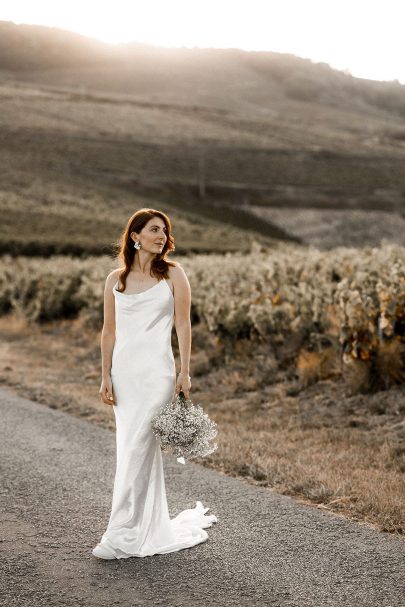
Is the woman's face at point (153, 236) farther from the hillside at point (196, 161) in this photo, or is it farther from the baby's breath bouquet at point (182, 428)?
the hillside at point (196, 161)

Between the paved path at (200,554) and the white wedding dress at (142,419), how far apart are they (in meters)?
0.17

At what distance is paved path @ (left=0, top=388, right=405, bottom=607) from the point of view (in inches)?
179

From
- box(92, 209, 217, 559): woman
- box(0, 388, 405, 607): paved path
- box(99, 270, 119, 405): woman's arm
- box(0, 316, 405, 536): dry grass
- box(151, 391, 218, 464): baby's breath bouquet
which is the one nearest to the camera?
box(0, 388, 405, 607): paved path

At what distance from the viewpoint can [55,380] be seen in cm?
1307

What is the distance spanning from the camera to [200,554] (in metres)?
5.25

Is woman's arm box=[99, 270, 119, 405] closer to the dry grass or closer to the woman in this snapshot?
the woman

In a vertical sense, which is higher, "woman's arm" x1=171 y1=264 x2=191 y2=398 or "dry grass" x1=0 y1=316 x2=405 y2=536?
"woman's arm" x1=171 y1=264 x2=191 y2=398

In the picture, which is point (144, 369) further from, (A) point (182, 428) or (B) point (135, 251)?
(B) point (135, 251)

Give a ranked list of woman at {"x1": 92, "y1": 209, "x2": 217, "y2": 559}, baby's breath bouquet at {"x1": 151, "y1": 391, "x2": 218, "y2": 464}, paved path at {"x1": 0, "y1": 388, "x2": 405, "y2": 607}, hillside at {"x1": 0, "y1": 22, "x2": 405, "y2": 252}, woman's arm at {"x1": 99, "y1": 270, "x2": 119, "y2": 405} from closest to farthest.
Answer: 1. paved path at {"x1": 0, "y1": 388, "x2": 405, "y2": 607}
2. baby's breath bouquet at {"x1": 151, "y1": 391, "x2": 218, "y2": 464}
3. woman at {"x1": 92, "y1": 209, "x2": 217, "y2": 559}
4. woman's arm at {"x1": 99, "y1": 270, "x2": 119, "y2": 405}
5. hillside at {"x1": 0, "y1": 22, "x2": 405, "y2": 252}

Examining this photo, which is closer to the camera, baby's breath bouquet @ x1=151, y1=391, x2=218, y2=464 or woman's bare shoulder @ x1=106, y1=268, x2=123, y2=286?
baby's breath bouquet @ x1=151, y1=391, x2=218, y2=464

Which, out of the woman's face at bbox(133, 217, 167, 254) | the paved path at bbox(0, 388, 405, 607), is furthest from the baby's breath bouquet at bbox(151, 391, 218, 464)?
the woman's face at bbox(133, 217, 167, 254)

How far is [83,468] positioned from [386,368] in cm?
402

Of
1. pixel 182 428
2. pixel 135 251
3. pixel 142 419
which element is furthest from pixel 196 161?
pixel 182 428

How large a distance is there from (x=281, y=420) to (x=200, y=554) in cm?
431
